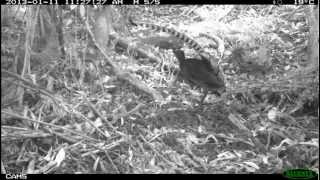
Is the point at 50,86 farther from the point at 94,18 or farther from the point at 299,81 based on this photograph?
the point at 299,81

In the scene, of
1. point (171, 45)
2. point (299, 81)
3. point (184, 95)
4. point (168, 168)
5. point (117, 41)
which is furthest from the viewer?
point (171, 45)

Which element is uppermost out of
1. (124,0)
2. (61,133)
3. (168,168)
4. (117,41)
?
(124,0)

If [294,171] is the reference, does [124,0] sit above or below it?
above

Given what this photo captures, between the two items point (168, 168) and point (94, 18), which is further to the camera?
point (94, 18)

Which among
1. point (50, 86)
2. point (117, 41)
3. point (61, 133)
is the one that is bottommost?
point (61, 133)

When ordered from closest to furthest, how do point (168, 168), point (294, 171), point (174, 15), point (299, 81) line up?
point (294, 171) < point (168, 168) < point (299, 81) < point (174, 15)

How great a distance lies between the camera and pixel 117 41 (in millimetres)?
3832

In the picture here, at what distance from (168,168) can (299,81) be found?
120 cm

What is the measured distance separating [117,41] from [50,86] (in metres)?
0.95

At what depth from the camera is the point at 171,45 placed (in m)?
4.09

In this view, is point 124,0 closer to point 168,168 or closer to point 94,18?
point 94,18

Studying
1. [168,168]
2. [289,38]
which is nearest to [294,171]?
[168,168]

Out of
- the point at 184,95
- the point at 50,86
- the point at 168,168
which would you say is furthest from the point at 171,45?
the point at 168,168

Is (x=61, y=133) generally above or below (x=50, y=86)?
below
